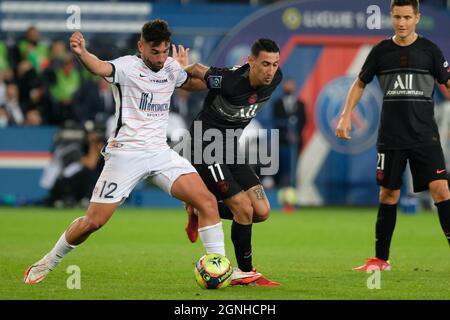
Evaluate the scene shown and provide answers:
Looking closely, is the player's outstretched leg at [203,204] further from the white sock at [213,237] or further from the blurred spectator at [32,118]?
the blurred spectator at [32,118]

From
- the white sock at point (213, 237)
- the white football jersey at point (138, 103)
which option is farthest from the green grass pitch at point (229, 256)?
the white football jersey at point (138, 103)

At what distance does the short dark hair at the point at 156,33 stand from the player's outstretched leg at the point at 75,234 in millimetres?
1511

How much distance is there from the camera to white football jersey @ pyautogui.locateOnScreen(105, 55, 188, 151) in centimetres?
945

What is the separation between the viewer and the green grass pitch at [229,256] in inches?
355

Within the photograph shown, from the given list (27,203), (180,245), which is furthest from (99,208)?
(27,203)

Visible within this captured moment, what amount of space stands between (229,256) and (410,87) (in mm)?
3055

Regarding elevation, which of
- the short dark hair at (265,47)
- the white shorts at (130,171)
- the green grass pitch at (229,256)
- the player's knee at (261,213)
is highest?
the short dark hair at (265,47)

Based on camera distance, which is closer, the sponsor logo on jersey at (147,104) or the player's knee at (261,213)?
the sponsor logo on jersey at (147,104)

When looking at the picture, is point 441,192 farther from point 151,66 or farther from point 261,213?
point 151,66

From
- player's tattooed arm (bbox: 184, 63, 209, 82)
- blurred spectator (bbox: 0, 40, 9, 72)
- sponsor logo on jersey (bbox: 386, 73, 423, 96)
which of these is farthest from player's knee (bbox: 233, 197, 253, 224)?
blurred spectator (bbox: 0, 40, 9, 72)

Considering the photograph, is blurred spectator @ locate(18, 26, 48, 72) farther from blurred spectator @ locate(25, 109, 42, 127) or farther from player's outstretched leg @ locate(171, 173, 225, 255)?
player's outstretched leg @ locate(171, 173, 225, 255)

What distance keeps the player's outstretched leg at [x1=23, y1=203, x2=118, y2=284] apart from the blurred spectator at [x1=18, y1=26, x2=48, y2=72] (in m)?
13.1

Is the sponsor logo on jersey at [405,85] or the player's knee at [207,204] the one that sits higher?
the sponsor logo on jersey at [405,85]

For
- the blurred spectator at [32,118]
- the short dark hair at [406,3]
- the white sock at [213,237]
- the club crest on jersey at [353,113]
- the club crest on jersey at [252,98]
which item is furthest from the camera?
the club crest on jersey at [353,113]
